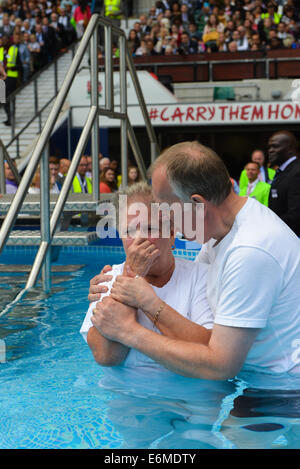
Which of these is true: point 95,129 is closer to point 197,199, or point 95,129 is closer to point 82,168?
point 197,199

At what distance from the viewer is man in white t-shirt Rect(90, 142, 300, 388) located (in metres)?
1.91

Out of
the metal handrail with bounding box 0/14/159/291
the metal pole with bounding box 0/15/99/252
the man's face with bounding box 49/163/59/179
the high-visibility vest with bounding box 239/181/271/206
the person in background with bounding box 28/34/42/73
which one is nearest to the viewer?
the metal pole with bounding box 0/15/99/252

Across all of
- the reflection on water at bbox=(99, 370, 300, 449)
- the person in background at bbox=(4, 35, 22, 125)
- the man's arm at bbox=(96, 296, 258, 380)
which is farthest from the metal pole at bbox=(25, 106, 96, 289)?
the person in background at bbox=(4, 35, 22, 125)

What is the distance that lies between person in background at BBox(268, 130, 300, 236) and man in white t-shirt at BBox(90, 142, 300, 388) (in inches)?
132

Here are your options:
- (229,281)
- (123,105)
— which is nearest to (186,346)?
(229,281)

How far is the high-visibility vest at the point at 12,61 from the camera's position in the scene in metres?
14.0

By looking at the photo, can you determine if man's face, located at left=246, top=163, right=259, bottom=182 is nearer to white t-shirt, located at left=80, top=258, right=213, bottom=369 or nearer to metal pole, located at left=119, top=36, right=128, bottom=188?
metal pole, located at left=119, top=36, right=128, bottom=188

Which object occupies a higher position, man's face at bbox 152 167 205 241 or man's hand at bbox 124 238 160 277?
man's face at bbox 152 167 205 241

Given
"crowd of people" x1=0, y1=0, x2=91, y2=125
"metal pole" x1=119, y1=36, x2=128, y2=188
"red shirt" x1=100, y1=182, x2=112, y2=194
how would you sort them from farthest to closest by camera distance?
1. "crowd of people" x1=0, y1=0, x2=91, y2=125
2. "red shirt" x1=100, y1=182, x2=112, y2=194
3. "metal pole" x1=119, y1=36, x2=128, y2=188

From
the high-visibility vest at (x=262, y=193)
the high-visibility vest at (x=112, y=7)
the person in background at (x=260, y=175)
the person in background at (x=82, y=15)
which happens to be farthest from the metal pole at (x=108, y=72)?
the person in background at (x=82, y=15)

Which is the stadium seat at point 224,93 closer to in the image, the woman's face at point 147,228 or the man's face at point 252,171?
the man's face at point 252,171

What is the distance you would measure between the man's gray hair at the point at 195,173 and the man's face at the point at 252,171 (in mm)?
6859

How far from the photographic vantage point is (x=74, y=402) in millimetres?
2484

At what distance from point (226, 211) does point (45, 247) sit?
2.44m
